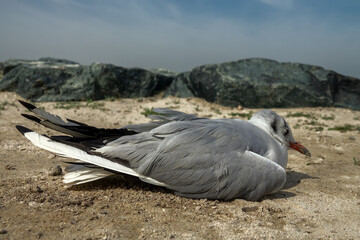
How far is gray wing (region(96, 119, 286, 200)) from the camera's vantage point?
3.40 m

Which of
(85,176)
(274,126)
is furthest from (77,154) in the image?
(274,126)

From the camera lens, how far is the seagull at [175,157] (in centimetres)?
338

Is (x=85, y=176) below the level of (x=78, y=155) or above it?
below

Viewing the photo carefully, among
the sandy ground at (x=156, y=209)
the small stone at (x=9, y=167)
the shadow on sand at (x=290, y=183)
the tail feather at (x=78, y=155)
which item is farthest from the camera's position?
the small stone at (x=9, y=167)

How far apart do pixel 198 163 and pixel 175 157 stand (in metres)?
0.25

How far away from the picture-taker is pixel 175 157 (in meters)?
3.42

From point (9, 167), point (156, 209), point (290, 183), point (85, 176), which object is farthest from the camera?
point (290, 183)

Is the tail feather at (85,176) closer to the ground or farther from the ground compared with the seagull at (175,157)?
closer to the ground

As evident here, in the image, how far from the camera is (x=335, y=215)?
339cm

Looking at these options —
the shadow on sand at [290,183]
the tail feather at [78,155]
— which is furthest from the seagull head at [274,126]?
the tail feather at [78,155]

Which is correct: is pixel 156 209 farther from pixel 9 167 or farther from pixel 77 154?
pixel 9 167

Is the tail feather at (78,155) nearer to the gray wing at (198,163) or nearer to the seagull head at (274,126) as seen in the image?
the gray wing at (198,163)

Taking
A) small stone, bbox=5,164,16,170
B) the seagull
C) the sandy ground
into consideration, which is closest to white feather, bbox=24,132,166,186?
the seagull

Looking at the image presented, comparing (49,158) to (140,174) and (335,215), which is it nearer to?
(140,174)
